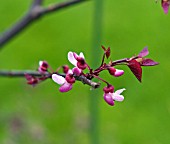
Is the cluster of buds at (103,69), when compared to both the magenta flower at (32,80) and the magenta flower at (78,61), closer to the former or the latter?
the magenta flower at (78,61)

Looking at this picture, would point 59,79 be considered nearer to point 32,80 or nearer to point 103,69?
point 103,69

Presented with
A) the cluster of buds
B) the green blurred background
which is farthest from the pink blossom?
the green blurred background

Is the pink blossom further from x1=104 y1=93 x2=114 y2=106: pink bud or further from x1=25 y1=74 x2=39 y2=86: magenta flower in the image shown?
x1=25 y1=74 x2=39 y2=86: magenta flower

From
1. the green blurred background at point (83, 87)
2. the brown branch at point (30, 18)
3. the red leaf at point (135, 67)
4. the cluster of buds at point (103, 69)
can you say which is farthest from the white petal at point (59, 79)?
the green blurred background at point (83, 87)

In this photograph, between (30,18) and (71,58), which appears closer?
(71,58)

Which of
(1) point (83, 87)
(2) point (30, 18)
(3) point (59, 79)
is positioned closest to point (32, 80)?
(3) point (59, 79)

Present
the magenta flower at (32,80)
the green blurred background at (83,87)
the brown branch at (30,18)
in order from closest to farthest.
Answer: the magenta flower at (32,80)
the brown branch at (30,18)
the green blurred background at (83,87)

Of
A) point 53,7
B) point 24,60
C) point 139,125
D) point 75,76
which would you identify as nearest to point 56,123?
point 139,125

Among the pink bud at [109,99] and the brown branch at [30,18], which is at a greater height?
the brown branch at [30,18]

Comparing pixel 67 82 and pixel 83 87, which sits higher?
pixel 83 87
